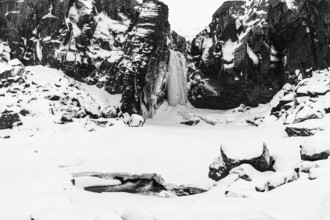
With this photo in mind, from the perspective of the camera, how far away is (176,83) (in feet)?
234

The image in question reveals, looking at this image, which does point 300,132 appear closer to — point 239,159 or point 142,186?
point 239,159

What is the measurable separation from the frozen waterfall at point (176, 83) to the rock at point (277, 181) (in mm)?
55435

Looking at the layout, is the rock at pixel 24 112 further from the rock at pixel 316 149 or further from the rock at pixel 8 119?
the rock at pixel 316 149

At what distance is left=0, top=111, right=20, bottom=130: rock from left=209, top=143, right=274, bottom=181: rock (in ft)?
85.3

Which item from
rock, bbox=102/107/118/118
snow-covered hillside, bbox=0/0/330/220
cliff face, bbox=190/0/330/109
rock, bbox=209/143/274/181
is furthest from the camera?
cliff face, bbox=190/0/330/109

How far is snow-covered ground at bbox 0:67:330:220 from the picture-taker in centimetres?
1237

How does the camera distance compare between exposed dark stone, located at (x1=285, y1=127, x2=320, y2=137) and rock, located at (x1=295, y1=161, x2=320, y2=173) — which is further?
exposed dark stone, located at (x1=285, y1=127, x2=320, y2=137)

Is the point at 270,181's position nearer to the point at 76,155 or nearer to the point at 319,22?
the point at 76,155

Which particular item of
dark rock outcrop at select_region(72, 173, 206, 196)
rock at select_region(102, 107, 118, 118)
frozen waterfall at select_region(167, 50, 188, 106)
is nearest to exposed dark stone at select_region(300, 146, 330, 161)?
dark rock outcrop at select_region(72, 173, 206, 196)

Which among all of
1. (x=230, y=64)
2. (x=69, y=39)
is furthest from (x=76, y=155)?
(x=230, y=64)

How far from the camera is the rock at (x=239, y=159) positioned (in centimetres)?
1961

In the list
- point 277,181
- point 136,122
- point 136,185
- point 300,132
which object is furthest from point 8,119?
point 277,181

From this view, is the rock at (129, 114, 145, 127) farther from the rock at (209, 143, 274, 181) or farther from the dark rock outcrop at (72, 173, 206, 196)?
the rock at (209, 143, 274, 181)

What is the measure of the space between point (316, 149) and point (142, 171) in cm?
1250
